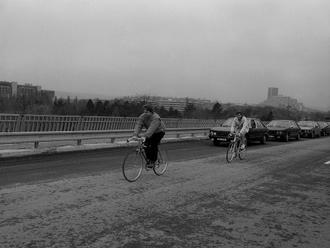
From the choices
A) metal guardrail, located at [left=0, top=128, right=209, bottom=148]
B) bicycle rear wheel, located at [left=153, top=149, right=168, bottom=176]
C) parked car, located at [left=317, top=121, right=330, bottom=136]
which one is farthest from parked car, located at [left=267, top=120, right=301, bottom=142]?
bicycle rear wheel, located at [left=153, top=149, right=168, bottom=176]

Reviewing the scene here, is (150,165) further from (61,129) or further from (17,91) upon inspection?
(17,91)

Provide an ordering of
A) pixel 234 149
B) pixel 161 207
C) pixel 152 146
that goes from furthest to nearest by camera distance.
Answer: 1. pixel 234 149
2. pixel 152 146
3. pixel 161 207

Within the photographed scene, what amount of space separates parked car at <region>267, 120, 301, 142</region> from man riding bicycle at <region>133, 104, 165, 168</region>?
1906 centimetres

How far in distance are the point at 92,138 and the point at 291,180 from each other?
938cm

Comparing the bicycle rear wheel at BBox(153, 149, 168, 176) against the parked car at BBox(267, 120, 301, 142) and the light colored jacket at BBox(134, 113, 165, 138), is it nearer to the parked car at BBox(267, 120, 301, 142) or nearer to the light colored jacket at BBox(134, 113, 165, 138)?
the light colored jacket at BBox(134, 113, 165, 138)

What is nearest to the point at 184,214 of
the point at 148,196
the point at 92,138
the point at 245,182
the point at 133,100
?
the point at 148,196

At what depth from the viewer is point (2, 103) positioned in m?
45.7

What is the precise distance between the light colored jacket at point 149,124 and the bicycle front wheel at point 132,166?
19.6 inches

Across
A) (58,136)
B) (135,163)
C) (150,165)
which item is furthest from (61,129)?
(135,163)

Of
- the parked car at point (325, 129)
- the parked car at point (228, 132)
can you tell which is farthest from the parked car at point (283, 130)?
the parked car at point (325, 129)

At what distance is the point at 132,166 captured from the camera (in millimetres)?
9781

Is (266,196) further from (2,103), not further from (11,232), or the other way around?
(2,103)

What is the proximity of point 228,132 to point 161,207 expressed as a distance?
14977mm

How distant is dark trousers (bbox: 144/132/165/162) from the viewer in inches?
404
